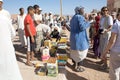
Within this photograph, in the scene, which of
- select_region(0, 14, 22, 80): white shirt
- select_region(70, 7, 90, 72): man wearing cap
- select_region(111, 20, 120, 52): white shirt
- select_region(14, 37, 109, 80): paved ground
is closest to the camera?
select_region(0, 14, 22, 80): white shirt

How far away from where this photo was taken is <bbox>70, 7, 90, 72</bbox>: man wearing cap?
6109mm

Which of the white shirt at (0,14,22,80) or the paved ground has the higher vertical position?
the white shirt at (0,14,22,80)

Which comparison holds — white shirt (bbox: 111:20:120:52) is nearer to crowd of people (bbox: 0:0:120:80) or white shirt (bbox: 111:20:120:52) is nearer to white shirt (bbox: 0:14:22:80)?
crowd of people (bbox: 0:0:120:80)

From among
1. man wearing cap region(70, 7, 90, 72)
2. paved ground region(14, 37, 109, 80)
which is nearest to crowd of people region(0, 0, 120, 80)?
man wearing cap region(70, 7, 90, 72)

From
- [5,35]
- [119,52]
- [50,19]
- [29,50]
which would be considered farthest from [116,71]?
[50,19]

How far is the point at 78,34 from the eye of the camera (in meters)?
6.27

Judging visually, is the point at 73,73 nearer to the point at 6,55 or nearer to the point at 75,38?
the point at 75,38

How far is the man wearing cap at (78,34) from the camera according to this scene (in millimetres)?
6109

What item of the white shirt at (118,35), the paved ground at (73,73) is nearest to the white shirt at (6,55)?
the white shirt at (118,35)

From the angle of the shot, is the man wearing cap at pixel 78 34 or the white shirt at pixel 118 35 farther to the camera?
the man wearing cap at pixel 78 34

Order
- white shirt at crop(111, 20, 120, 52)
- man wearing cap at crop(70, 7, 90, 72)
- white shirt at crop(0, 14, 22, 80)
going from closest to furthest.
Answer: white shirt at crop(0, 14, 22, 80)
white shirt at crop(111, 20, 120, 52)
man wearing cap at crop(70, 7, 90, 72)

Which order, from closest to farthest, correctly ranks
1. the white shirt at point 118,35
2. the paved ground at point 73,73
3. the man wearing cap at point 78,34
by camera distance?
the white shirt at point 118,35 → the paved ground at point 73,73 → the man wearing cap at point 78,34

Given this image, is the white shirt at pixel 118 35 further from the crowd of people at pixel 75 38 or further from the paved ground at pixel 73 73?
the paved ground at pixel 73 73

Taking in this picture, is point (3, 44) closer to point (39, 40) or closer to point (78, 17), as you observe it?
point (78, 17)
